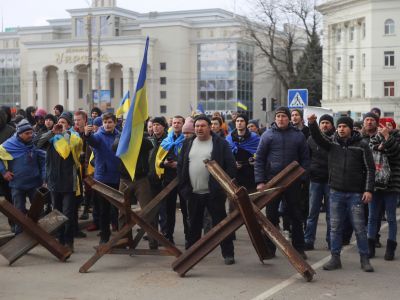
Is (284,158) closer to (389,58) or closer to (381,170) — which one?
(381,170)

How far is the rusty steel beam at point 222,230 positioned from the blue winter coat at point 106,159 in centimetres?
230

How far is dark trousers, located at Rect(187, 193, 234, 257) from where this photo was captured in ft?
29.5

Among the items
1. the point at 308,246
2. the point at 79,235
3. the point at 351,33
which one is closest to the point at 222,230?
the point at 308,246

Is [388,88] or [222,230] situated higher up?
[388,88]

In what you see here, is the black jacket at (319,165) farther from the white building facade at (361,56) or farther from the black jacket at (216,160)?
the white building facade at (361,56)

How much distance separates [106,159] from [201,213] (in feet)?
5.70

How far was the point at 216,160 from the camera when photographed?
29.3 feet

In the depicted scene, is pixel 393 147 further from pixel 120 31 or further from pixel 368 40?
pixel 120 31

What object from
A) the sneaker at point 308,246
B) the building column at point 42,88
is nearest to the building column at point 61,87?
the building column at point 42,88

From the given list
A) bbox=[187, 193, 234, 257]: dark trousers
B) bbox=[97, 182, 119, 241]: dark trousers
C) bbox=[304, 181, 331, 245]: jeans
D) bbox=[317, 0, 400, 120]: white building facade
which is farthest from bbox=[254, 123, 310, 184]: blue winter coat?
bbox=[317, 0, 400, 120]: white building facade

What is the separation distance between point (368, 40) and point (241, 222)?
65.8 meters

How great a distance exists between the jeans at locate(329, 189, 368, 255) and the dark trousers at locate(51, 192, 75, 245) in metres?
3.65

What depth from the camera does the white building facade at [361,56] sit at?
227ft

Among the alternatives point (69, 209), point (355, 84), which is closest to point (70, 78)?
point (355, 84)
